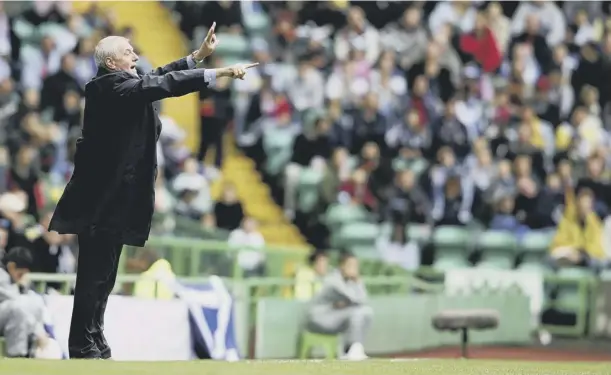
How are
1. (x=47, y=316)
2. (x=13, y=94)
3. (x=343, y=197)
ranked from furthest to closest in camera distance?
(x=343, y=197)
(x=13, y=94)
(x=47, y=316)

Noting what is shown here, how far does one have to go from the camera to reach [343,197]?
19.8 metres

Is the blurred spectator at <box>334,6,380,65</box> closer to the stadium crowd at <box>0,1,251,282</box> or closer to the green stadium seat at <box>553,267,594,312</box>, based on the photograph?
the stadium crowd at <box>0,1,251,282</box>

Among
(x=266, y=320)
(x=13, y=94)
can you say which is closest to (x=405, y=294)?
(x=266, y=320)

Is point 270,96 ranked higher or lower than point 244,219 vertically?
higher

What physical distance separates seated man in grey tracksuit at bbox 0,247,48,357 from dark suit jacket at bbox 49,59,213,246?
9.38 ft

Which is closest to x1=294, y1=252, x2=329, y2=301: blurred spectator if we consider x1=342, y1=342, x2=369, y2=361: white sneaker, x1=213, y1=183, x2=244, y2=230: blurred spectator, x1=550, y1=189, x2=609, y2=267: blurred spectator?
x1=342, y1=342, x2=369, y2=361: white sneaker

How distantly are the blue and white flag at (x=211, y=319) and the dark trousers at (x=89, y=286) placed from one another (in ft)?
14.7

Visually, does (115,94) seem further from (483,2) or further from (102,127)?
(483,2)

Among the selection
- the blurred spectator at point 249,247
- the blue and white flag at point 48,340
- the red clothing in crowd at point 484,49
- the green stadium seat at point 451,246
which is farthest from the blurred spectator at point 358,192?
the blue and white flag at point 48,340

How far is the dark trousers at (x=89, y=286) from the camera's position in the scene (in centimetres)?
852

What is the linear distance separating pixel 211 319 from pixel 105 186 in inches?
198

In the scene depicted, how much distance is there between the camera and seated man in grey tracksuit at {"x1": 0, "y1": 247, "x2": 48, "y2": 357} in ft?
36.8

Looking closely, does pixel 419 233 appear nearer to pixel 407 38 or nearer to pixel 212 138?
pixel 212 138

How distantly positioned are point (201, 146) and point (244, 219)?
2.12 m
